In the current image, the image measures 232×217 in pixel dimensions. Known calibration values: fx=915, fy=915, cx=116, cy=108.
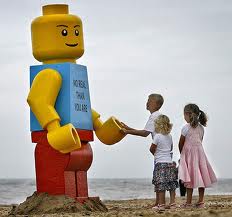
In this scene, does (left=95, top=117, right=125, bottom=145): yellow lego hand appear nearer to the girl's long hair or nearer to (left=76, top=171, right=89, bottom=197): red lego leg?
(left=76, top=171, right=89, bottom=197): red lego leg

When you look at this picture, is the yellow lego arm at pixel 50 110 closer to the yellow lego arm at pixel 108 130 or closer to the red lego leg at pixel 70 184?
the red lego leg at pixel 70 184

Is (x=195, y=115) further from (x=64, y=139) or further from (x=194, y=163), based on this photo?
(x=64, y=139)

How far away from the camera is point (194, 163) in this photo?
431 inches

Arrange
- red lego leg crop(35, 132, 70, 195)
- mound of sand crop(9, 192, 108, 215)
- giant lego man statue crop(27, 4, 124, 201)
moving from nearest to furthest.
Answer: mound of sand crop(9, 192, 108, 215), giant lego man statue crop(27, 4, 124, 201), red lego leg crop(35, 132, 70, 195)

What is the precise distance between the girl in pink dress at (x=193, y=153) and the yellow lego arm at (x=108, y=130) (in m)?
1.03

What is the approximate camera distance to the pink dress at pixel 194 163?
35.8 ft

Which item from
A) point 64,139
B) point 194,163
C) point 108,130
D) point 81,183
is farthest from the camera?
point 108,130

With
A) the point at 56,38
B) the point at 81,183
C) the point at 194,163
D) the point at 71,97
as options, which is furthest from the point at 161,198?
the point at 56,38

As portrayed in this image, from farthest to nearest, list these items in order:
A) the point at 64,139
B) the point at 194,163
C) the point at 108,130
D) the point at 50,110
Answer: the point at 108,130 → the point at 194,163 → the point at 50,110 → the point at 64,139

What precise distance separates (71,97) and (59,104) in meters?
0.18

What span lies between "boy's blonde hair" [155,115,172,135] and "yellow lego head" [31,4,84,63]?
1.29m

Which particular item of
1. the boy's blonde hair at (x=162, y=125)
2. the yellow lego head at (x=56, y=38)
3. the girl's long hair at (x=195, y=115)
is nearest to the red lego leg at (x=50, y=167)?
the yellow lego head at (x=56, y=38)

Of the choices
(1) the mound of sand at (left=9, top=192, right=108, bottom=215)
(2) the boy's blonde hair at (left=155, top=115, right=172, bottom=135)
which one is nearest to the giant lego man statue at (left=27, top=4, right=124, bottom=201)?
(1) the mound of sand at (left=9, top=192, right=108, bottom=215)

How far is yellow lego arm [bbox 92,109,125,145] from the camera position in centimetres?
1168
